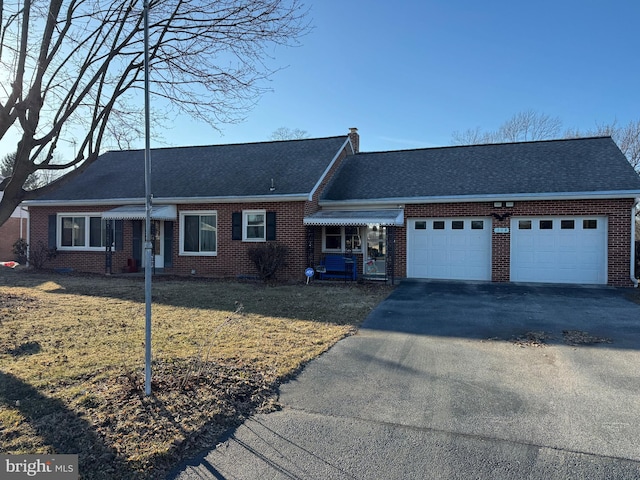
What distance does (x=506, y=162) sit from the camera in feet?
50.9

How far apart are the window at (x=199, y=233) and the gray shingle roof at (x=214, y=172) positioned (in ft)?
2.79

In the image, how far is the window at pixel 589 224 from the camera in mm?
12922

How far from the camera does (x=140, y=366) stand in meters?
5.07

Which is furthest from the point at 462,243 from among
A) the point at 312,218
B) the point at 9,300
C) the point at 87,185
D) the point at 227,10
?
the point at 87,185

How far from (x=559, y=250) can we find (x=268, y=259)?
920cm

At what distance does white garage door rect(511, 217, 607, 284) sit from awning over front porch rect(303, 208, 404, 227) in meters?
3.81

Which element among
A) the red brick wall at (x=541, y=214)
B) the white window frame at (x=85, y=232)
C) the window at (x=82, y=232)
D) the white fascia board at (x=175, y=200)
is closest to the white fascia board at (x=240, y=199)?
the white fascia board at (x=175, y=200)

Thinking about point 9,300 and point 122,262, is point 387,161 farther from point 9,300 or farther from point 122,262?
point 9,300

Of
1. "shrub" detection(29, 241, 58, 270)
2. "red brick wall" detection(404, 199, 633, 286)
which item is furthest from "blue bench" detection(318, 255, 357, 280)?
"shrub" detection(29, 241, 58, 270)

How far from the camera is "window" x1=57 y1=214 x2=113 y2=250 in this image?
1684cm

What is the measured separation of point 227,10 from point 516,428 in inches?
285

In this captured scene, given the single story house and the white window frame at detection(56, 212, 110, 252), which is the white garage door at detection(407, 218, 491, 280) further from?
the white window frame at detection(56, 212, 110, 252)

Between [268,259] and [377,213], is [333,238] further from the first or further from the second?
[268,259]

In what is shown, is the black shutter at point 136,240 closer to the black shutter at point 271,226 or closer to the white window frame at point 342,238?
the black shutter at point 271,226
